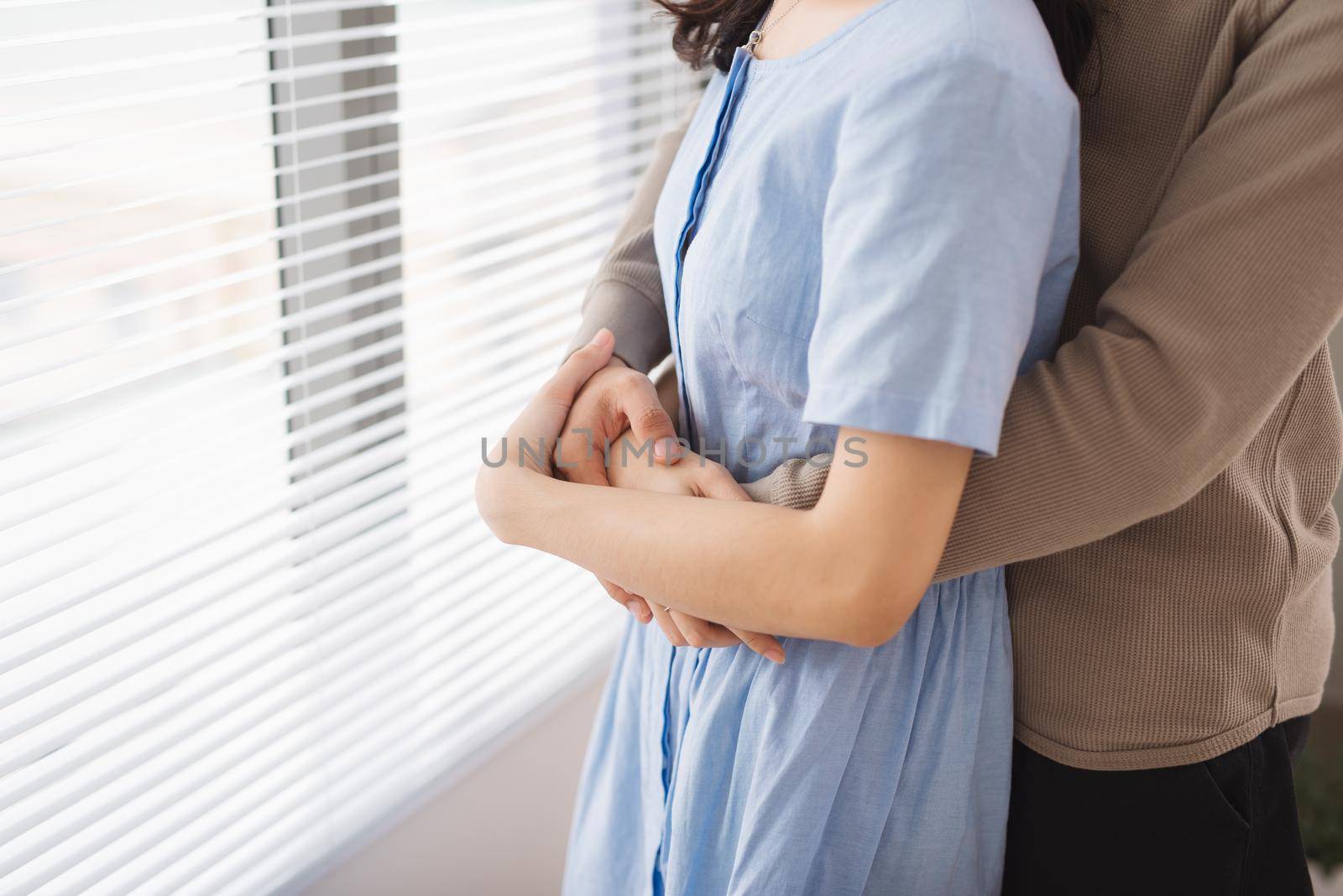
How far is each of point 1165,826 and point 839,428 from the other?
0.37 meters

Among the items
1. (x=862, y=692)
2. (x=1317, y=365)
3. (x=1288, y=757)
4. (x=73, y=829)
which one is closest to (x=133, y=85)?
(x=73, y=829)

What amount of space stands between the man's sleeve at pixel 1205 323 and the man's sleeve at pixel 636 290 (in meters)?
0.42

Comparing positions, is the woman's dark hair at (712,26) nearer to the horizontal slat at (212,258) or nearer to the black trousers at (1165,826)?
the horizontal slat at (212,258)

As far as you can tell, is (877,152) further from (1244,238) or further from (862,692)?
(862,692)

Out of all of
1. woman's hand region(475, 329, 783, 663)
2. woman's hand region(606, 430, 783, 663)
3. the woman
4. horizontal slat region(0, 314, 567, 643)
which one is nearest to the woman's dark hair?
the woman

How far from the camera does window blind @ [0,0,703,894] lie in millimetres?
991

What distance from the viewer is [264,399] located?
1.19 meters

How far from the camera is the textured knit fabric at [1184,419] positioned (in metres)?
0.62

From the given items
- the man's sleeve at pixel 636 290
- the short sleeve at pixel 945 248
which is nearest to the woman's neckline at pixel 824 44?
the short sleeve at pixel 945 248

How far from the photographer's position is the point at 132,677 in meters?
1.10

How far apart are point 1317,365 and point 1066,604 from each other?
240 millimetres

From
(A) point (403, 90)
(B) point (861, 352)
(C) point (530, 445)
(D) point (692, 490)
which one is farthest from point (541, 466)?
(A) point (403, 90)

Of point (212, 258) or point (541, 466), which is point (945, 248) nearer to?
point (541, 466)

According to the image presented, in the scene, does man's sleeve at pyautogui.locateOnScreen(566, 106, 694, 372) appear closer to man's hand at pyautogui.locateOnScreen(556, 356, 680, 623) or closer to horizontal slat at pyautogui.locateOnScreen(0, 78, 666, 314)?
man's hand at pyautogui.locateOnScreen(556, 356, 680, 623)
